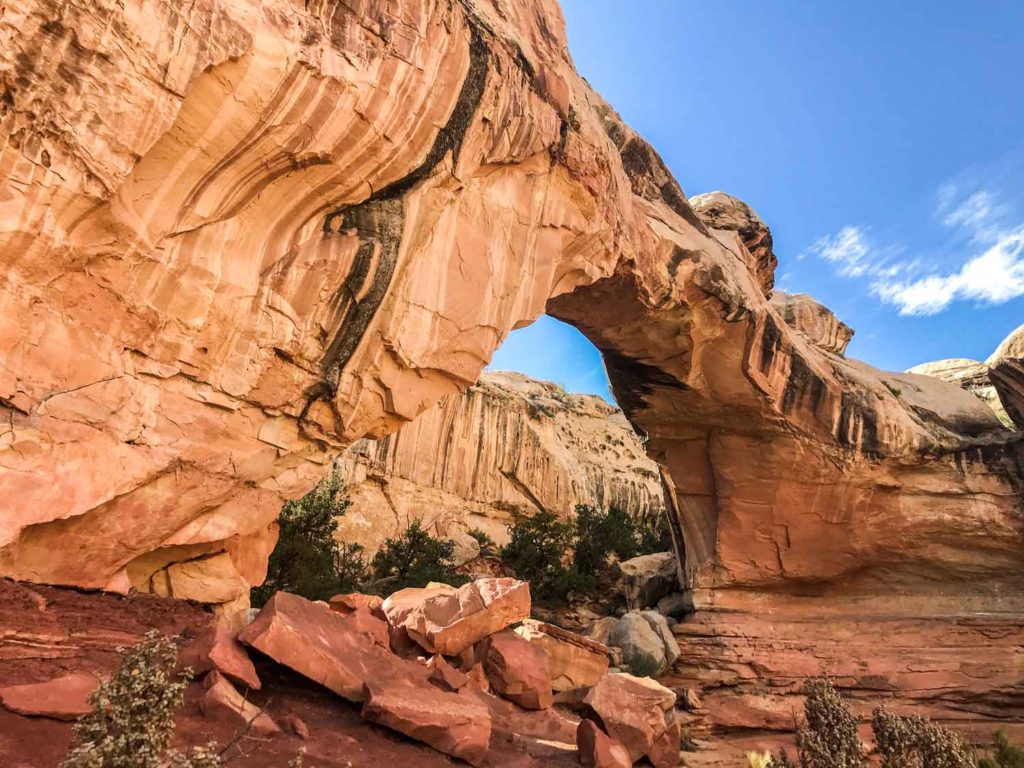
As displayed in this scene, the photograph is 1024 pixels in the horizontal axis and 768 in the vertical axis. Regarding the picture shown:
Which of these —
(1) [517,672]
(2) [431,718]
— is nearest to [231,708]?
(2) [431,718]

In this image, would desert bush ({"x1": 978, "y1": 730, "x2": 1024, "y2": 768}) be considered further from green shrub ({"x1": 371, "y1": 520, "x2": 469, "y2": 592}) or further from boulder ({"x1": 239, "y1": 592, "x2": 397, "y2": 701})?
green shrub ({"x1": 371, "y1": 520, "x2": 469, "y2": 592})

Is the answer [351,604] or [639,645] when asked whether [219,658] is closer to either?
[351,604]

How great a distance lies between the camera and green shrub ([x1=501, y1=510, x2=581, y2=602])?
73.5 ft

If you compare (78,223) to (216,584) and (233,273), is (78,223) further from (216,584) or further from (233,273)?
(216,584)

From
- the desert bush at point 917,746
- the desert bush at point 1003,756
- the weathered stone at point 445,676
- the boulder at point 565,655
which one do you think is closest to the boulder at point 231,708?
the weathered stone at point 445,676

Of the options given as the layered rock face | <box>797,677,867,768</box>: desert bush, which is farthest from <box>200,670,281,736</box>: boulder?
the layered rock face

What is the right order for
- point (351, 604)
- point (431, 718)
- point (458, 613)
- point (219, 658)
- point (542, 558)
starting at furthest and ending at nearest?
1. point (542, 558)
2. point (351, 604)
3. point (458, 613)
4. point (431, 718)
5. point (219, 658)

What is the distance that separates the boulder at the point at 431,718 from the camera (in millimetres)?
6266

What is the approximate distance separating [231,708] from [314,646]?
1131mm

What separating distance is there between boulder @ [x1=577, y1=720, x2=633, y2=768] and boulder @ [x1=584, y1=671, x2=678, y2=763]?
1.46 ft

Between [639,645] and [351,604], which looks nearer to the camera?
[351,604]

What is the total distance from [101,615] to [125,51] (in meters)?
5.37

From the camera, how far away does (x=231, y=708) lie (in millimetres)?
5512

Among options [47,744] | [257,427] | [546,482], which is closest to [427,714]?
[47,744]
